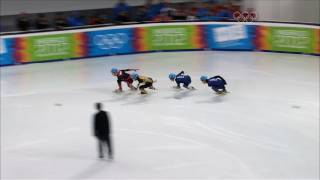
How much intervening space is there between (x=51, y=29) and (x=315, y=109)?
30.4 feet

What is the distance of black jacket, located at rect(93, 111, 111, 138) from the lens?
8.95 metres

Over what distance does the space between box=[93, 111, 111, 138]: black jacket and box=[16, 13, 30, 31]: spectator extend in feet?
31.9

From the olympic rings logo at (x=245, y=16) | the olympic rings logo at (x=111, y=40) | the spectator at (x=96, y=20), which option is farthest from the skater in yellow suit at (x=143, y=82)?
the olympic rings logo at (x=245, y=16)

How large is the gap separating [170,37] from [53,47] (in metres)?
4.92

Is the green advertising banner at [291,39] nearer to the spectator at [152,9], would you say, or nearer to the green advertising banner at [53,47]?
the spectator at [152,9]

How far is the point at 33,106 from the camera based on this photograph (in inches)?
511

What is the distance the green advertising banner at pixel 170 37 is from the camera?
14.1m

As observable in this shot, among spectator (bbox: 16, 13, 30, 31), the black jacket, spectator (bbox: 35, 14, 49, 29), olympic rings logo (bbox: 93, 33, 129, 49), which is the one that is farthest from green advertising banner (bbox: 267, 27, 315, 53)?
spectator (bbox: 16, 13, 30, 31)

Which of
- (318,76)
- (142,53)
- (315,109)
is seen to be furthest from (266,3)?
(142,53)

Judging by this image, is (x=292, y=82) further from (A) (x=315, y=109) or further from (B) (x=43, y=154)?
(B) (x=43, y=154)

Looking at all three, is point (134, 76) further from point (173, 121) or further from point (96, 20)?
point (96, 20)

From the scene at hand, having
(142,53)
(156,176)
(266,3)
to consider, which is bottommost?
(156,176)

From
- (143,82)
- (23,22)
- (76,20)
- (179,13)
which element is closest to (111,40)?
(76,20)

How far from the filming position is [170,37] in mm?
14828
